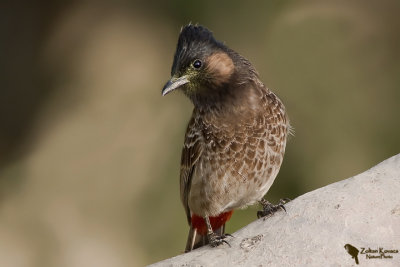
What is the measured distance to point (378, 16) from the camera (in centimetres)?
620

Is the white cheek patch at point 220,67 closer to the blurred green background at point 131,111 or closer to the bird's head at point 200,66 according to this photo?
the bird's head at point 200,66

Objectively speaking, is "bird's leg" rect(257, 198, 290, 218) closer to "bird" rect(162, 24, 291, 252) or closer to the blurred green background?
"bird" rect(162, 24, 291, 252)

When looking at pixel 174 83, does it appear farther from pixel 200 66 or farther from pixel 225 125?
pixel 225 125

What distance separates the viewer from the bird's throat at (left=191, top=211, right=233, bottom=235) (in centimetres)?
402

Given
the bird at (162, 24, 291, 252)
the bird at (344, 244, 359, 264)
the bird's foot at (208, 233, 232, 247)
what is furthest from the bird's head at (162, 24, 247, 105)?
the bird at (344, 244, 359, 264)

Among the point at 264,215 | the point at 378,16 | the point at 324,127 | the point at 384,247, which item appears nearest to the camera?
the point at 384,247

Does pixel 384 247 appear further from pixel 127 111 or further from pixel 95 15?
pixel 95 15

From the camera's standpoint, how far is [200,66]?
11.9ft

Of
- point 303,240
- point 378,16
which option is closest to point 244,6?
point 378,16

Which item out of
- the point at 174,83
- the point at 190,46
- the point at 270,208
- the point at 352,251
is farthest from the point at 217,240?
the point at 190,46

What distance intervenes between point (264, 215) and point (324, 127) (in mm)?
2423

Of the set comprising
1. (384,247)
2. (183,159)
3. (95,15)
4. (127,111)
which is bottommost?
(384,247)

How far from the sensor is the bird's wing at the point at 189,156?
3830mm

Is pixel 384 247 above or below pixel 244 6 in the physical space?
below
